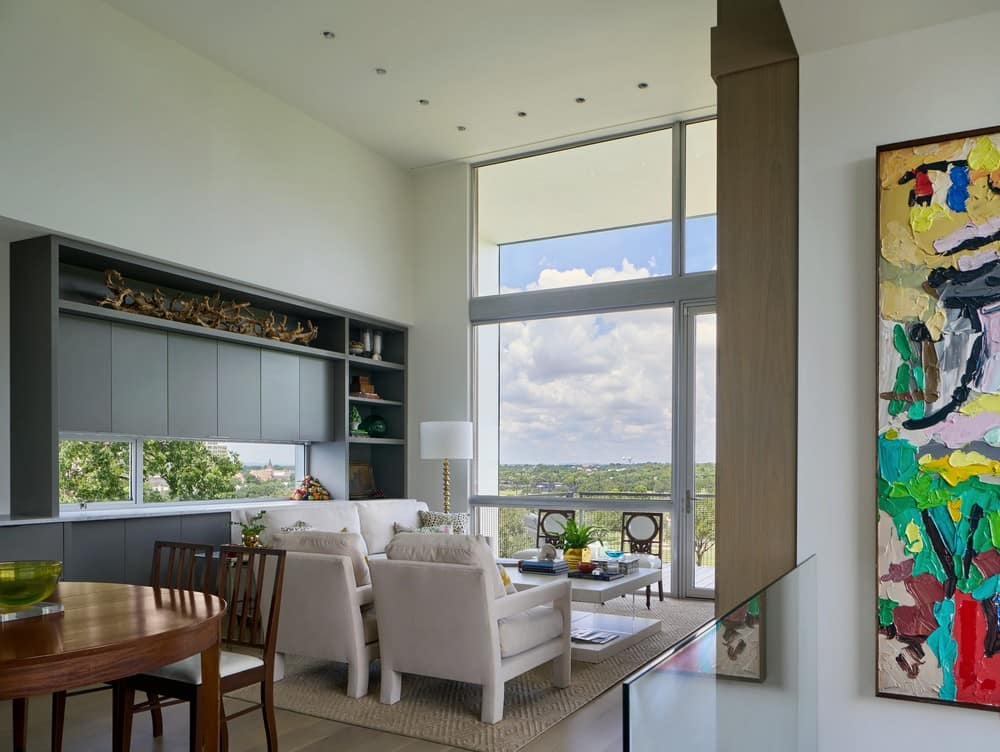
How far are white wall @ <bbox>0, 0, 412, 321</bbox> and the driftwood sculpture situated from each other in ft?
0.98

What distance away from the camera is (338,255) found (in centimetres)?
713

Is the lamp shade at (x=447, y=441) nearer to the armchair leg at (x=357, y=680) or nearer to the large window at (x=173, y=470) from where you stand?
the large window at (x=173, y=470)

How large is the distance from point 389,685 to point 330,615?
0.45 meters

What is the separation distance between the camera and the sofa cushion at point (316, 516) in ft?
18.6

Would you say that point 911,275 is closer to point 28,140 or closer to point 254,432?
point 28,140

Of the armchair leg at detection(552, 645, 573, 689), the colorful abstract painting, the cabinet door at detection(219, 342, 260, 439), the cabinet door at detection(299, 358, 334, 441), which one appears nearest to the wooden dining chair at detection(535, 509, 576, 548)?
Result: the cabinet door at detection(299, 358, 334, 441)

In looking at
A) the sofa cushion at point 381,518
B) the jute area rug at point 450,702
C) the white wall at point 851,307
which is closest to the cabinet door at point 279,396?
the sofa cushion at point 381,518

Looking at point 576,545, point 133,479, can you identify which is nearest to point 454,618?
point 576,545

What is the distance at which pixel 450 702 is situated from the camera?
394 centimetres

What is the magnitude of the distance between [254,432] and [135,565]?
4.71 feet

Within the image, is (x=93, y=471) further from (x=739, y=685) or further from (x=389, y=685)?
(x=739, y=685)

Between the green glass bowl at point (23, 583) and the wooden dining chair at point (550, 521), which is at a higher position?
the green glass bowl at point (23, 583)

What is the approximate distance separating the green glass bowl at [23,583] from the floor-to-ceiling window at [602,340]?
5251 millimetres

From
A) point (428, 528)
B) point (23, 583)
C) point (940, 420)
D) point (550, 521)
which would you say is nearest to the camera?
point (23, 583)
